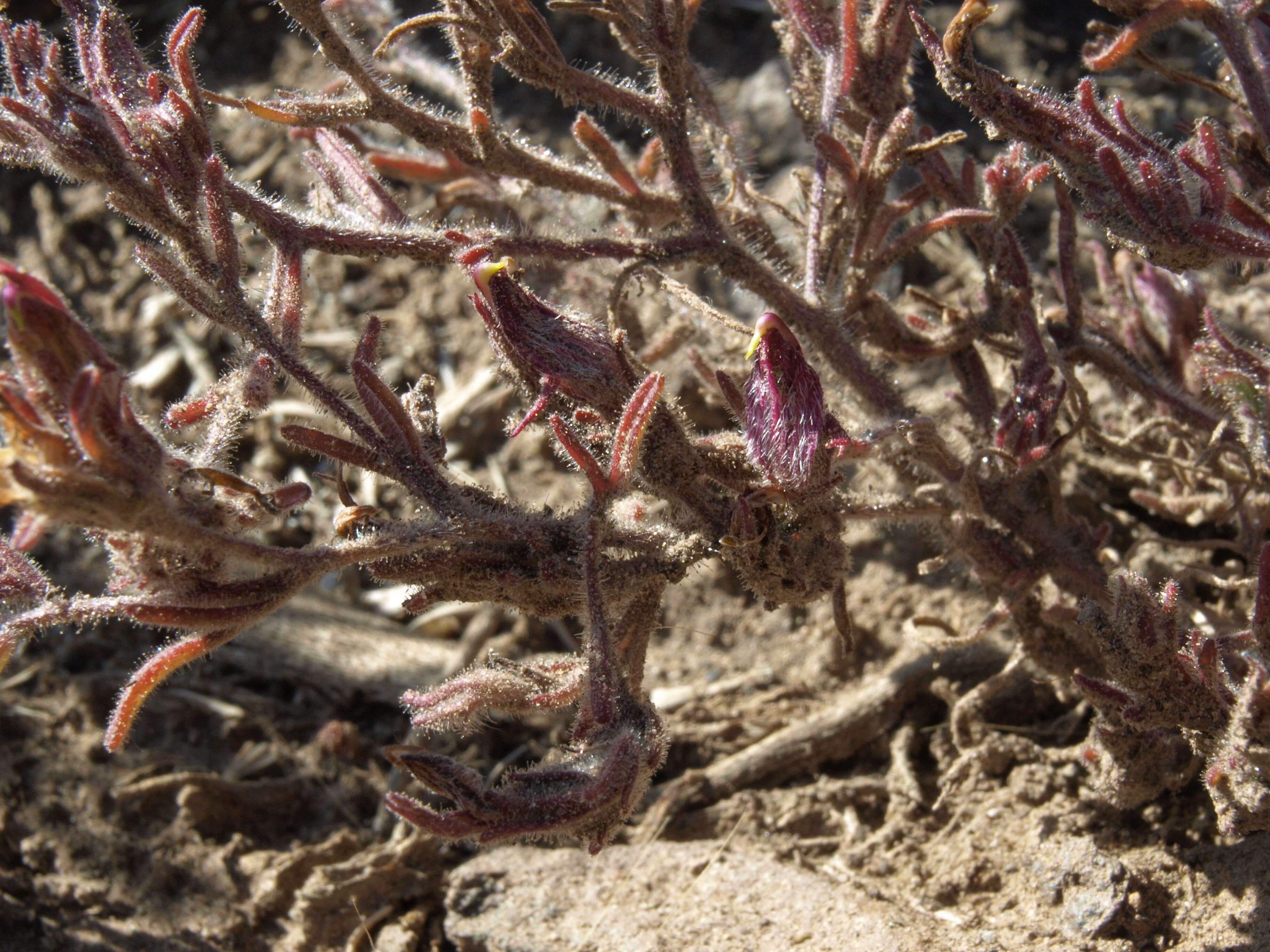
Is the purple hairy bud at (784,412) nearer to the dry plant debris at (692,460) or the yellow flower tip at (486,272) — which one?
the dry plant debris at (692,460)

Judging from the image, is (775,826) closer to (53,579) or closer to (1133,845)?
(1133,845)

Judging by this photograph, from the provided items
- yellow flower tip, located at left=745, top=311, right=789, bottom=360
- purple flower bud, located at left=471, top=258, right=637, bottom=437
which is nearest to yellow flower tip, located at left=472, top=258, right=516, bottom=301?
purple flower bud, located at left=471, top=258, right=637, bottom=437

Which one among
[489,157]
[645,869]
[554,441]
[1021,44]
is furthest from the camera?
[1021,44]

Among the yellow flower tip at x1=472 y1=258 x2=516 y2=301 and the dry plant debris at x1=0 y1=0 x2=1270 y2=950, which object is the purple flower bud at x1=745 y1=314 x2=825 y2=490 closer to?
the dry plant debris at x1=0 y1=0 x2=1270 y2=950

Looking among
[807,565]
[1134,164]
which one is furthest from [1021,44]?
[807,565]

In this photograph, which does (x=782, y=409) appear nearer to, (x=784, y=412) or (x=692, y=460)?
(x=784, y=412)

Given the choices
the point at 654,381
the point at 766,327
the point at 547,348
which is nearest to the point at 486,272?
the point at 547,348
